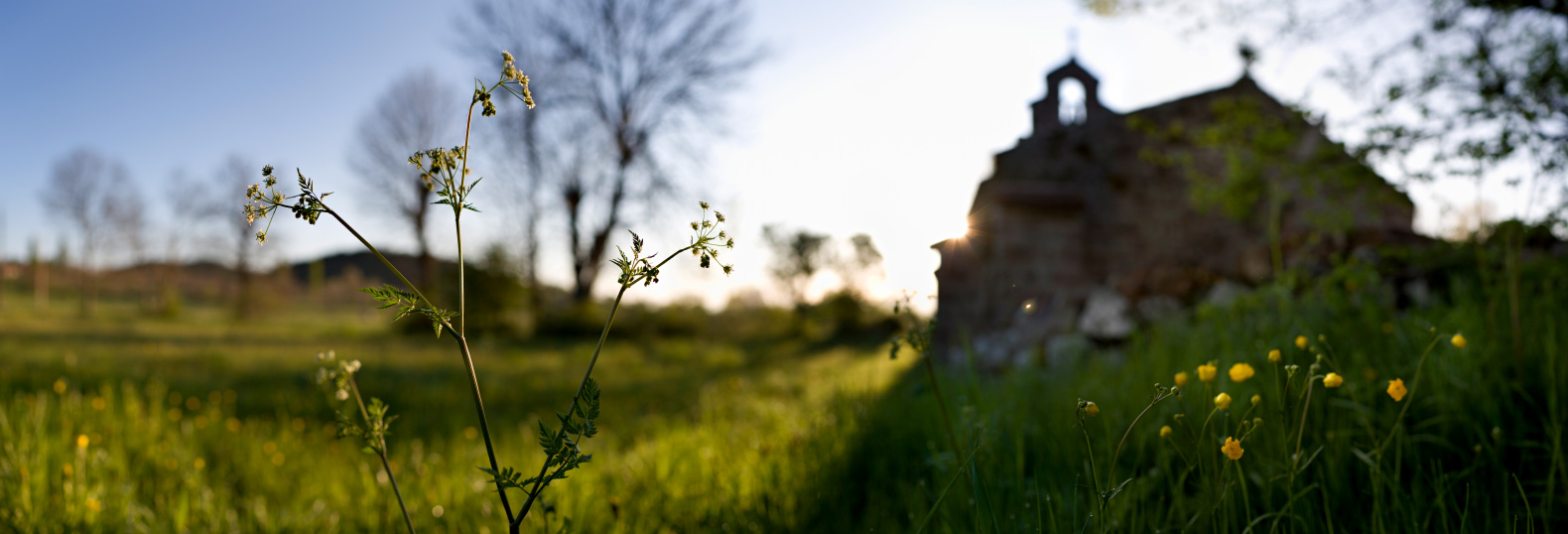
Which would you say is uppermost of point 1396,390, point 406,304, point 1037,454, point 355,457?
point 406,304

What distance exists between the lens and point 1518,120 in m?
3.49

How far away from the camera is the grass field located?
1.62 meters

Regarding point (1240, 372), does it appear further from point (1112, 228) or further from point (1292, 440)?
point (1112, 228)

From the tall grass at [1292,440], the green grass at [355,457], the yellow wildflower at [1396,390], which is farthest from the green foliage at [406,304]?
the yellow wildflower at [1396,390]

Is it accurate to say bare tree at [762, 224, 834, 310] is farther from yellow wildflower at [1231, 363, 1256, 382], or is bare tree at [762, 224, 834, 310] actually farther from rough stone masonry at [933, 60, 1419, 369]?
yellow wildflower at [1231, 363, 1256, 382]

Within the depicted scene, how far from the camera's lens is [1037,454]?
7.80 feet

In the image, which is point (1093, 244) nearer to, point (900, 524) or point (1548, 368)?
point (1548, 368)

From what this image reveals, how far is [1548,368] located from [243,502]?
446cm

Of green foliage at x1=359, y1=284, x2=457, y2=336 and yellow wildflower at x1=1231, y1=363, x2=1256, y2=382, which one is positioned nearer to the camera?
green foliage at x1=359, y1=284, x2=457, y2=336

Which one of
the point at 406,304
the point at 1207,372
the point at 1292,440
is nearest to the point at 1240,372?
the point at 1207,372

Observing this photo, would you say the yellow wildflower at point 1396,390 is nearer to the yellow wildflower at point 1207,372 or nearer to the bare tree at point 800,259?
the yellow wildflower at point 1207,372

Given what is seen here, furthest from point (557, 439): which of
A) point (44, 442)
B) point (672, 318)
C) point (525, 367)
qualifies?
point (672, 318)

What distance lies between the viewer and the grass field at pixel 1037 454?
1615 mm

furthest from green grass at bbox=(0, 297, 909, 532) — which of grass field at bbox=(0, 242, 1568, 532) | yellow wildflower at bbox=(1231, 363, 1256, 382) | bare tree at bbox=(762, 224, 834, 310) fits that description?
bare tree at bbox=(762, 224, 834, 310)
